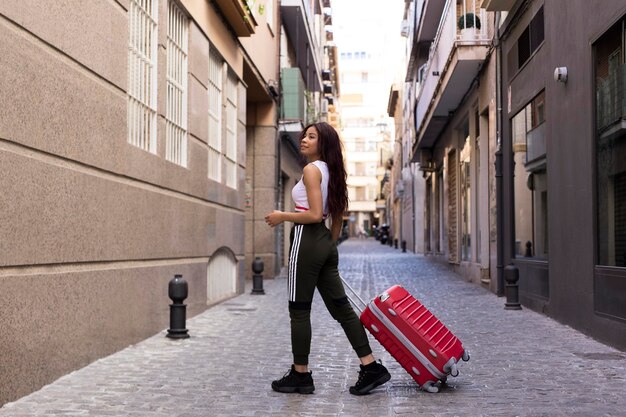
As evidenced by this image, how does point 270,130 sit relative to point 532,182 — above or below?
above

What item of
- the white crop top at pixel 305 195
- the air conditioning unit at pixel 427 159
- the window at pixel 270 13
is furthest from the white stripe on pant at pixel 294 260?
the air conditioning unit at pixel 427 159

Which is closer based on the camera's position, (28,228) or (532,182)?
(28,228)

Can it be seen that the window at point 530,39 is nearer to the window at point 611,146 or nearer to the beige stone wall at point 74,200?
the window at point 611,146

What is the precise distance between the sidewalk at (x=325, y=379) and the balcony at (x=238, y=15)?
4.88 metres

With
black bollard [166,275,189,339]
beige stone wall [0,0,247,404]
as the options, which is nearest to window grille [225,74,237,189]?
beige stone wall [0,0,247,404]

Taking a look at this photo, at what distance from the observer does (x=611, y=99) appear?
785 cm

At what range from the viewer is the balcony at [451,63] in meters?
15.0

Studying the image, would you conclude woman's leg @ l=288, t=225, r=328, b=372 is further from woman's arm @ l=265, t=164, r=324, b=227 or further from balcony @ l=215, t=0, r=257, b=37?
balcony @ l=215, t=0, r=257, b=37

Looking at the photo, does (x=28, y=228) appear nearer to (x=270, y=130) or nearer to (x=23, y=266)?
(x=23, y=266)

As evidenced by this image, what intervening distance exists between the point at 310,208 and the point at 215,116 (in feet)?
24.0

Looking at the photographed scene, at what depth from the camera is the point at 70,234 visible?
613 centimetres

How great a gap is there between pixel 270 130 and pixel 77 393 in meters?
13.2

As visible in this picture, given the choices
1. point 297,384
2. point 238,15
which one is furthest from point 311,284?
point 238,15

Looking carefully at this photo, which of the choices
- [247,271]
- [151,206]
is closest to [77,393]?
[151,206]
